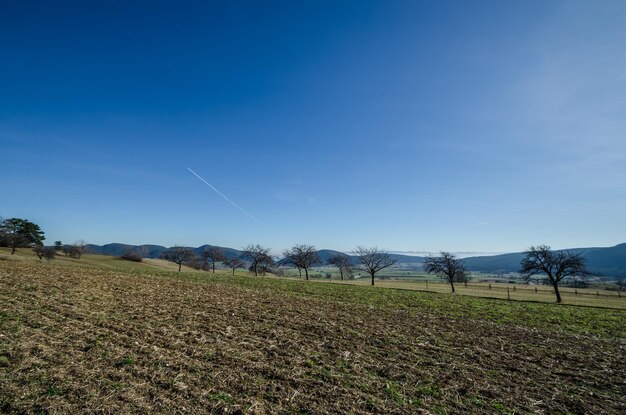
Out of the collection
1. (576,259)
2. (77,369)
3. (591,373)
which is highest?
(576,259)

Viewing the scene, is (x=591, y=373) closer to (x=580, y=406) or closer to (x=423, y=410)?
(x=580, y=406)

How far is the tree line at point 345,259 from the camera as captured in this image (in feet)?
186

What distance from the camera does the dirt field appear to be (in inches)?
309

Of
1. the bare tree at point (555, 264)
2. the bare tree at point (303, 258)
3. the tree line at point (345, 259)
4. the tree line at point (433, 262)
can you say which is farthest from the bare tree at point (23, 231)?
the bare tree at point (555, 264)

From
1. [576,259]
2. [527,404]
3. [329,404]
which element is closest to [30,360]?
[329,404]

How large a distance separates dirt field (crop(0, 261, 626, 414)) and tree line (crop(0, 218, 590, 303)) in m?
45.7

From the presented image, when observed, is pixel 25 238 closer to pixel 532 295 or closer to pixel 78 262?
pixel 78 262

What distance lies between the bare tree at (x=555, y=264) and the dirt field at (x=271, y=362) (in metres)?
44.3

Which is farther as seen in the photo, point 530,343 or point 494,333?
point 494,333

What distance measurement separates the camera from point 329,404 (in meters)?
8.03

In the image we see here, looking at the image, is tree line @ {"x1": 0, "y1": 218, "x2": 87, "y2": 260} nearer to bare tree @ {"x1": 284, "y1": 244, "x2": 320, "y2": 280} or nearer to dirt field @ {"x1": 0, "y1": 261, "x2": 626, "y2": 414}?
→ bare tree @ {"x1": 284, "y1": 244, "x2": 320, "y2": 280}

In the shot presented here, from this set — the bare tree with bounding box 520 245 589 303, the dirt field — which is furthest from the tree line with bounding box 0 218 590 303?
the dirt field

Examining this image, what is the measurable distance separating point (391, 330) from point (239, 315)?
9451 millimetres

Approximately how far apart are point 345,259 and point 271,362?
96.1m
